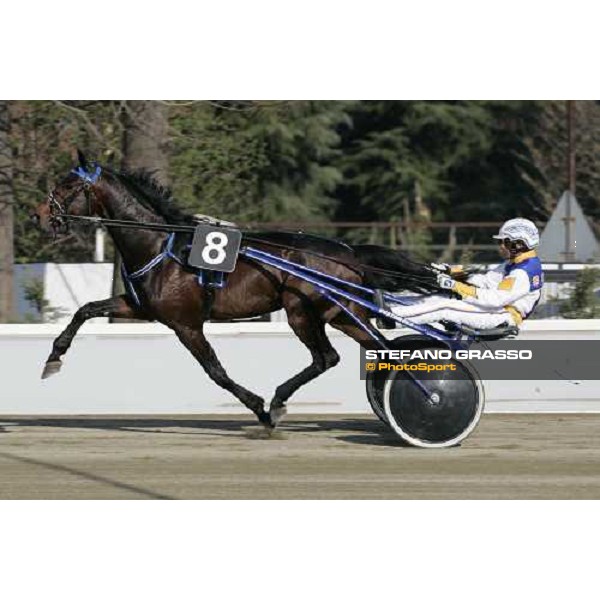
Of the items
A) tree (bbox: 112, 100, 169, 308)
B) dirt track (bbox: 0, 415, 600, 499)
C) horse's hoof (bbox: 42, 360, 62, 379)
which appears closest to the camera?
dirt track (bbox: 0, 415, 600, 499)

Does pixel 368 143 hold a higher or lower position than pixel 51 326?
higher

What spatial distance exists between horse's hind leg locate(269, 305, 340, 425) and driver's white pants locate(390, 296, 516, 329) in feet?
3.05

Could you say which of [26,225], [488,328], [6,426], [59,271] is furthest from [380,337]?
[26,225]

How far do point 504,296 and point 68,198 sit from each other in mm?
3471

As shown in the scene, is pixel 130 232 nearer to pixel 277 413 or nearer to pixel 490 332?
pixel 277 413

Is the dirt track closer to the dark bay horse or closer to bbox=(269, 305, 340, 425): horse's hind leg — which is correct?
bbox=(269, 305, 340, 425): horse's hind leg

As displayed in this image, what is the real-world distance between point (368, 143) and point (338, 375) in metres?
24.5

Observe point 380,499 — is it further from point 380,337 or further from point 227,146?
point 227,146

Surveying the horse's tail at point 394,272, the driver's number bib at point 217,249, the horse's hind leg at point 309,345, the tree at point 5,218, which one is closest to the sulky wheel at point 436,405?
the horse's hind leg at point 309,345

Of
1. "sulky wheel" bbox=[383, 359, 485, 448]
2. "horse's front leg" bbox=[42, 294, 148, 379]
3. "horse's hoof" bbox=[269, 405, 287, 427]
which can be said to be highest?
"horse's front leg" bbox=[42, 294, 148, 379]

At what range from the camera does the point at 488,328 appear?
10.8 meters

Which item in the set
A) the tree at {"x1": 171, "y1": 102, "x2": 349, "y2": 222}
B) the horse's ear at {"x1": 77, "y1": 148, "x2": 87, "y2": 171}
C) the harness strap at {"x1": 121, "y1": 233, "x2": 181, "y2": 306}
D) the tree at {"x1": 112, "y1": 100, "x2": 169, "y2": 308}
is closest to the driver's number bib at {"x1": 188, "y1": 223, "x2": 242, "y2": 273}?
the harness strap at {"x1": 121, "y1": 233, "x2": 181, "y2": 306}

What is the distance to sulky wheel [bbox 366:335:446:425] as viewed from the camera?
11.0m

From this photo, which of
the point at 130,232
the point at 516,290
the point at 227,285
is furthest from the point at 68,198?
the point at 516,290
